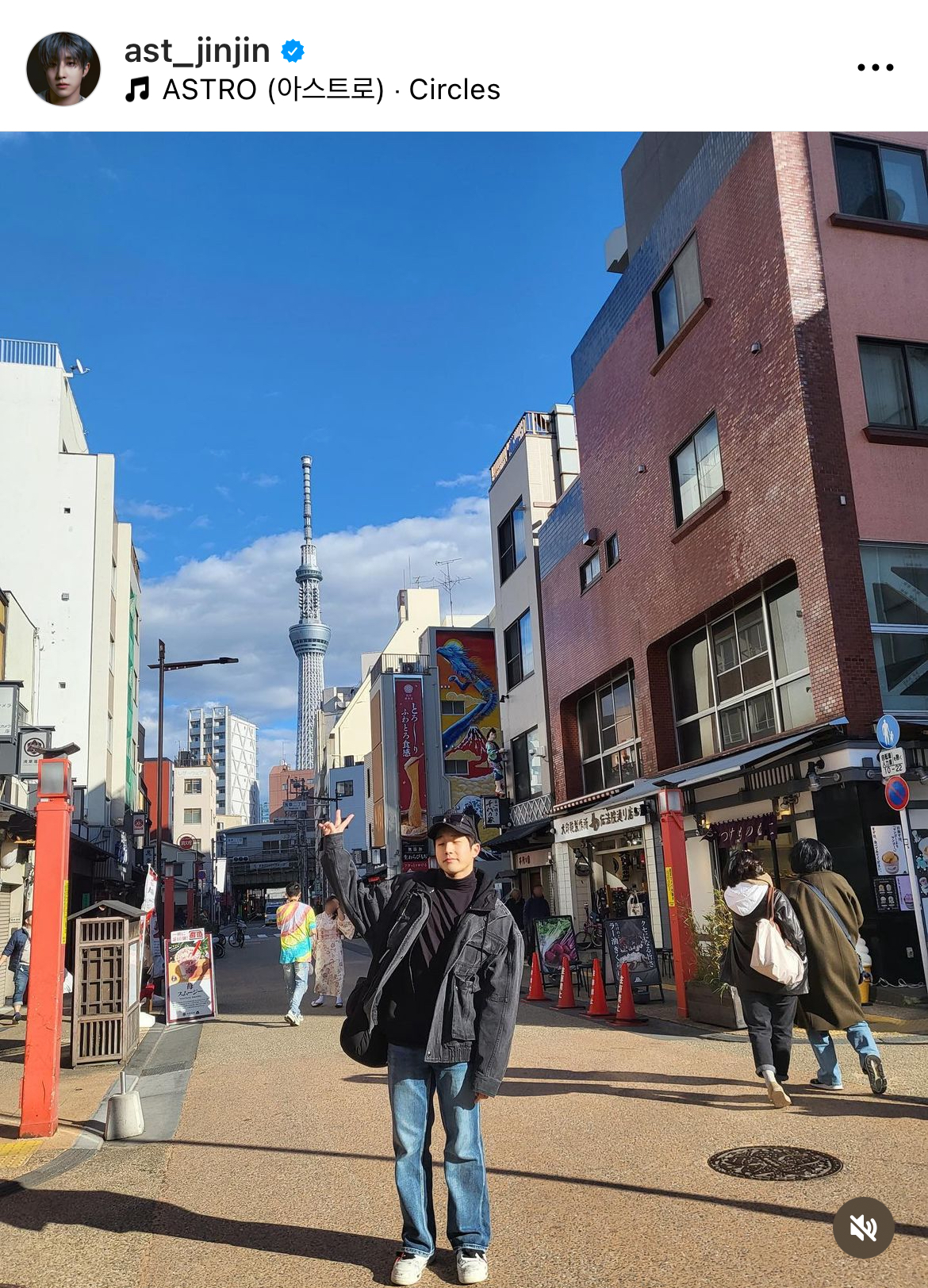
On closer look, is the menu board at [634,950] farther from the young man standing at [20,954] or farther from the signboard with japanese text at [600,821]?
the young man standing at [20,954]

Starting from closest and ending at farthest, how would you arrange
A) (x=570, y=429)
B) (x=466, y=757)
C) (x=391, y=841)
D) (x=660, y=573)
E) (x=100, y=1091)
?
1. (x=100, y=1091)
2. (x=660, y=573)
3. (x=570, y=429)
4. (x=466, y=757)
5. (x=391, y=841)

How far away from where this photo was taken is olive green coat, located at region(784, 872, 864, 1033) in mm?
7285

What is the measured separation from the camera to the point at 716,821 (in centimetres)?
1797

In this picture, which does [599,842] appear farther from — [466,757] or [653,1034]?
[466,757]

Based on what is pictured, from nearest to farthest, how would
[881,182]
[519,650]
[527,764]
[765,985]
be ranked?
[765,985], [881,182], [527,764], [519,650]

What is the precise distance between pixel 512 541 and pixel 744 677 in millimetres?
15527

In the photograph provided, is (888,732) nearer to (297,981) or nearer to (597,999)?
(597,999)

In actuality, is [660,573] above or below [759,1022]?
above

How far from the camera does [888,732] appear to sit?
36.8 feet

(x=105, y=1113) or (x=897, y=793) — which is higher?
(x=897, y=793)

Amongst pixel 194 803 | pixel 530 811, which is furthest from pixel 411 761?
pixel 194 803

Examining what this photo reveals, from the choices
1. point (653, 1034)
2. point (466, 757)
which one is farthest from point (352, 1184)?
point (466, 757)

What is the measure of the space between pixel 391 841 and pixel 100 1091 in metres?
40.6
